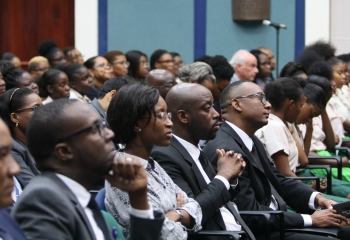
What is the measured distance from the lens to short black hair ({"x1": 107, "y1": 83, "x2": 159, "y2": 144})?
2.92 metres

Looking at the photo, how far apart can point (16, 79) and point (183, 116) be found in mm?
2421

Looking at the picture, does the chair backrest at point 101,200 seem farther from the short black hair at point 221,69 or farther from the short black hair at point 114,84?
the short black hair at point 221,69

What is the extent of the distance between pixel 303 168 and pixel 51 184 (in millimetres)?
3201

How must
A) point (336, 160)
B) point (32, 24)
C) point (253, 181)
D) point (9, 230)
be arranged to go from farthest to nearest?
point (32, 24) → point (336, 160) → point (253, 181) → point (9, 230)

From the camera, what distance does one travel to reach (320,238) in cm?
375

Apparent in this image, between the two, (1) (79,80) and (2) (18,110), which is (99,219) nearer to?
(2) (18,110)

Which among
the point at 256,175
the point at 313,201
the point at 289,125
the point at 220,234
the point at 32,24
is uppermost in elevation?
the point at 32,24

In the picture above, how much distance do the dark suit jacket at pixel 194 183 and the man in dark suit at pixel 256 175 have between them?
1.37 ft

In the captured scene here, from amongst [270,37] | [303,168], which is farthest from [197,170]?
[270,37]

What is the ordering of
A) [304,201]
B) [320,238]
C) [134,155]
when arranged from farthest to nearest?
[304,201] → [320,238] → [134,155]

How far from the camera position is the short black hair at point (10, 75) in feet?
18.1

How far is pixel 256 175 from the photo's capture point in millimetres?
3844

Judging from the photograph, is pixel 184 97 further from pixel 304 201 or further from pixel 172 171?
pixel 304 201

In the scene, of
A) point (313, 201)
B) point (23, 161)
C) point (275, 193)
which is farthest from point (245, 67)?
point (23, 161)
